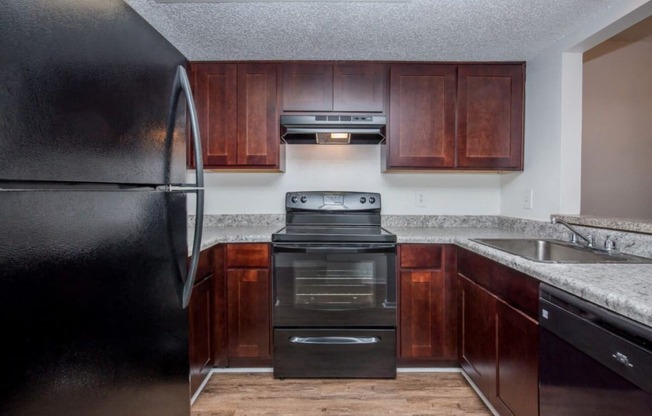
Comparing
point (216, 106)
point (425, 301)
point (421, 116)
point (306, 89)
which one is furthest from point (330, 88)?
point (425, 301)

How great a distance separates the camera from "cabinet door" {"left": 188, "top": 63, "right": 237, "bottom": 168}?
7.98 feet

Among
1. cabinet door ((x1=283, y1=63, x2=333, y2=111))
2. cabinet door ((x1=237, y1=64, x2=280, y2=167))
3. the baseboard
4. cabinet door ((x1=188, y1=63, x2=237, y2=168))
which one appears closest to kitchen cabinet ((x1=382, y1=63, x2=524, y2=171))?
cabinet door ((x1=283, y1=63, x2=333, y2=111))

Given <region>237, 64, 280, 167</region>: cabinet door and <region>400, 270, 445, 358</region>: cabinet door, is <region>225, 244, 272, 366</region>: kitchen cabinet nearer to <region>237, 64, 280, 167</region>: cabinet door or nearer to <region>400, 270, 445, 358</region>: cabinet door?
<region>237, 64, 280, 167</region>: cabinet door

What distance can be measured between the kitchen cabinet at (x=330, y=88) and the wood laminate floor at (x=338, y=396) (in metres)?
1.77

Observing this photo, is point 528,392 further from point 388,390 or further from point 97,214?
point 97,214

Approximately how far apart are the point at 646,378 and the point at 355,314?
1473 millimetres

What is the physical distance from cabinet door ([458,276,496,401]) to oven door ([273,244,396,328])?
42cm

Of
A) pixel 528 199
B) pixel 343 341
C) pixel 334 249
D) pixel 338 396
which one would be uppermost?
pixel 528 199

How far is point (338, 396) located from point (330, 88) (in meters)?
1.94

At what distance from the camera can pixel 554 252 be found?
68.2 inches

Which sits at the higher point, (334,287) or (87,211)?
(87,211)

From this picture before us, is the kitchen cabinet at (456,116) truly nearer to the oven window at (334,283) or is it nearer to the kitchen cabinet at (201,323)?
the oven window at (334,283)

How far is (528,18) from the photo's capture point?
6.12 ft

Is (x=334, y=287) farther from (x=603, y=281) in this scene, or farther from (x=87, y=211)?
(x=87, y=211)
